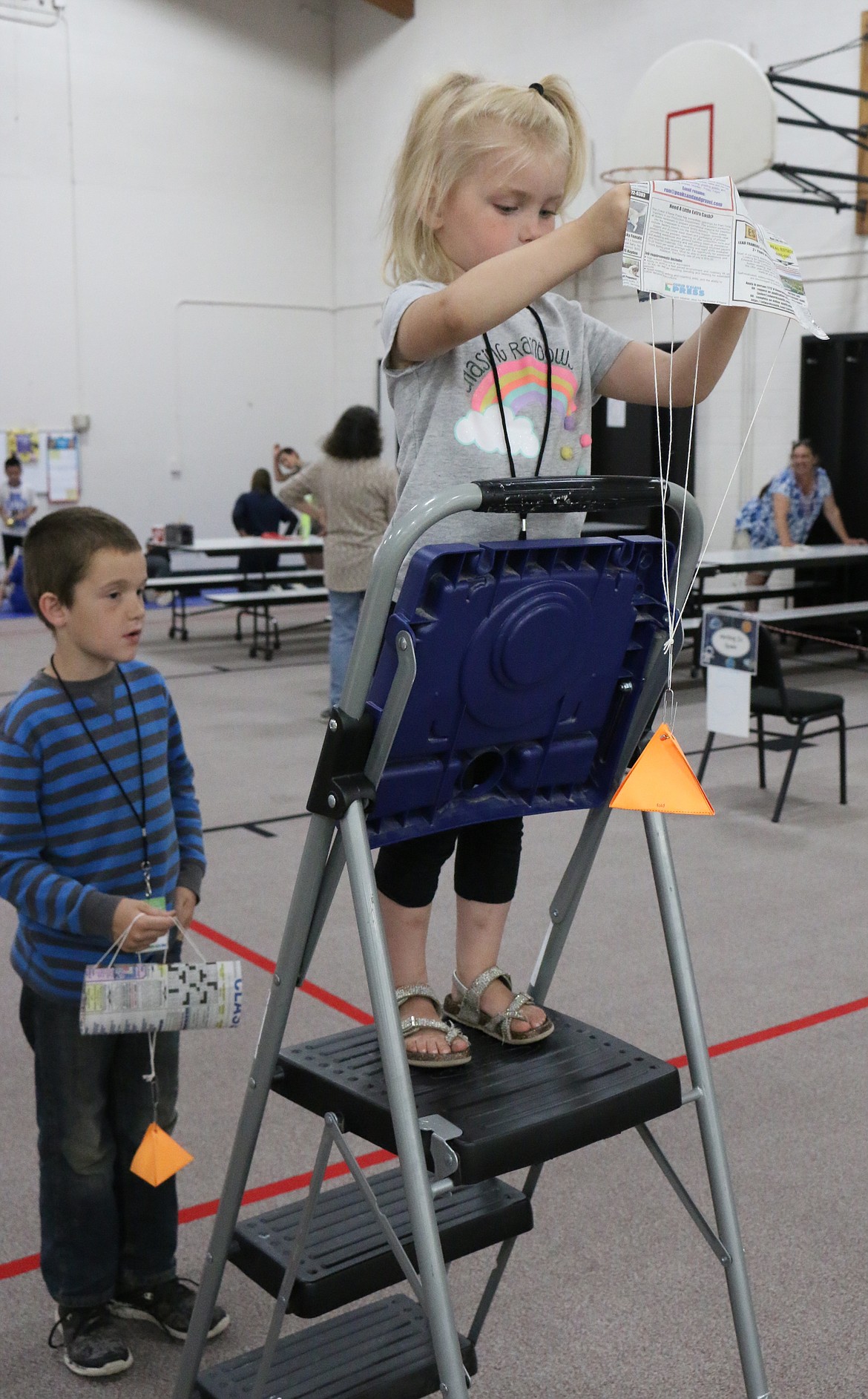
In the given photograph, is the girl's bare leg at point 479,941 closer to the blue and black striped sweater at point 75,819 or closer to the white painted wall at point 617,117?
the blue and black striped sweater at point 75,819

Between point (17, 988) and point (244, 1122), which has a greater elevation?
point (244, 1122)

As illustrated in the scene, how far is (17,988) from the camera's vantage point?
3.30 metres

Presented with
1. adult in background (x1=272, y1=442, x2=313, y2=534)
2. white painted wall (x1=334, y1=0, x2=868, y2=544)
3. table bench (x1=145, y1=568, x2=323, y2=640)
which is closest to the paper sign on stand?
white painted wall (x1=334, y1=0, x2=868, y2=544)

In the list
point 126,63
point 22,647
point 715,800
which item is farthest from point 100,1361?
point 126,63

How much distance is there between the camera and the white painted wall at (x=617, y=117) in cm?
965

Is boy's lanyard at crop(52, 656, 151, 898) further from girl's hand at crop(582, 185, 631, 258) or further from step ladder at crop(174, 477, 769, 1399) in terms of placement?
girl's hand at crop(582, 185, 631, 258)

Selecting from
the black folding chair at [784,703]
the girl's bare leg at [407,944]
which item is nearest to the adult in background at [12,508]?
the black folding chair at [784,703]

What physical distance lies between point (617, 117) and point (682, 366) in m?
10.9

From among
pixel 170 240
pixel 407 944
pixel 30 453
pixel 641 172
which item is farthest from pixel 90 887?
pixel 170 240

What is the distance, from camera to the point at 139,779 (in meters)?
1.90

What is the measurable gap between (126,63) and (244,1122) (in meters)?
13.8

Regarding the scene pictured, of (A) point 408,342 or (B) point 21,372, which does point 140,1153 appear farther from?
(B) point 21,372

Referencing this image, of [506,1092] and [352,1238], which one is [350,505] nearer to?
[352,1238]

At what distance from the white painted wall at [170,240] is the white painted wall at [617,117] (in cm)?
44
